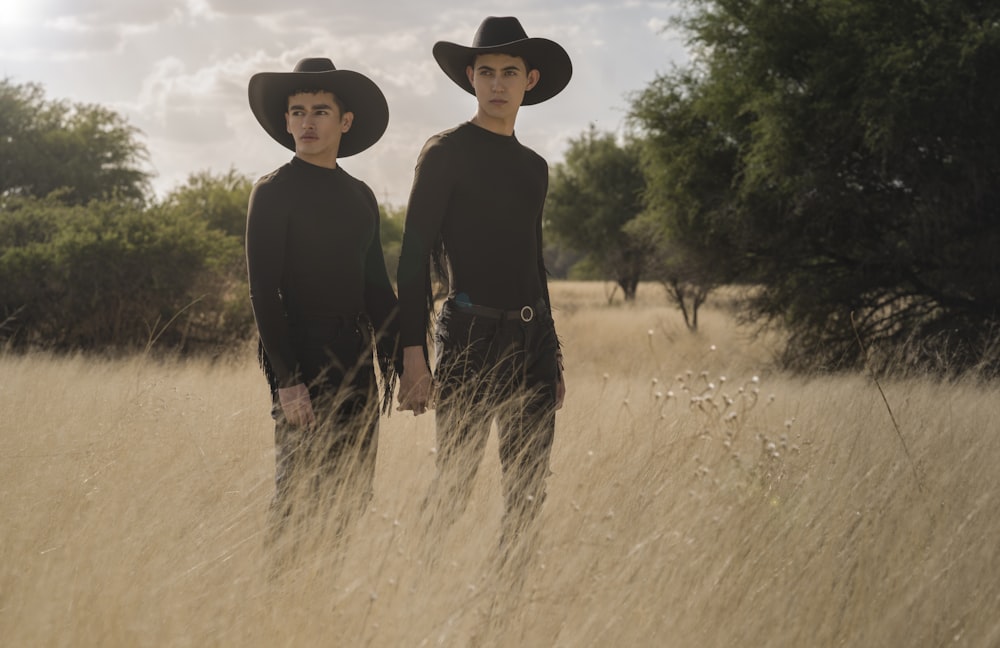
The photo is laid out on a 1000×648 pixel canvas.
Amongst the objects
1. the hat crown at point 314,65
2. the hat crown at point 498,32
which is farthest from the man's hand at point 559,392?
the hat crown at point 314,65

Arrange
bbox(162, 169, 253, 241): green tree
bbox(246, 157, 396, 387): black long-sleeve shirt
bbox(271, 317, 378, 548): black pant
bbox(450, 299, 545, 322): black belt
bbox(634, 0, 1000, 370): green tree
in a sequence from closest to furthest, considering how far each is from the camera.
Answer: bbox(246, 157, 396, 387): black long-sleeve shirt → bbox(271, 317, 378, 548): black pant → bbox(450, 299, 545, 322): black belt → bbox(634, 0, 1000, 370): green tree → bbox(162, 169, 253, 241): green tree

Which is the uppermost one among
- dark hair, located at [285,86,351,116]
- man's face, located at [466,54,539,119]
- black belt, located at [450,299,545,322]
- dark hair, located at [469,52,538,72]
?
dark hair, located at [469,52,538,72]

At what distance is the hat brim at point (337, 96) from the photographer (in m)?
3.80

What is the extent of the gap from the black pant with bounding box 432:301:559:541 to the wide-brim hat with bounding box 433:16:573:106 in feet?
3.47

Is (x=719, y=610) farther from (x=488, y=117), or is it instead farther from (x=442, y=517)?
(x=488, y=117)

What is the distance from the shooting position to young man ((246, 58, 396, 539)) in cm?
347

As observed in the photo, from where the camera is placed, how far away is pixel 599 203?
112ft

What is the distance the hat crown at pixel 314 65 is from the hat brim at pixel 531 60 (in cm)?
47

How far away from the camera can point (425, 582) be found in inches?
124

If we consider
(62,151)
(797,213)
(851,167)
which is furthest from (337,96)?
(62,151)

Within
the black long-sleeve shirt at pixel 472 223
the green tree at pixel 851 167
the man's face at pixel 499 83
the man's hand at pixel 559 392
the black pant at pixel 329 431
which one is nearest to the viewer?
the black pant at pixel 329 431

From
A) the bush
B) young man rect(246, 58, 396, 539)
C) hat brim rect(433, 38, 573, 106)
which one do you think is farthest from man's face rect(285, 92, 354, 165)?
the bush

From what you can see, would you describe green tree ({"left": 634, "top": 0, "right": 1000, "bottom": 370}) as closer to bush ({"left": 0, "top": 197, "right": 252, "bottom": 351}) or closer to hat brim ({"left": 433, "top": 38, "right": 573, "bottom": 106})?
bush ({"left": 0, "top": 197, "right": 252, "bottom": 351})

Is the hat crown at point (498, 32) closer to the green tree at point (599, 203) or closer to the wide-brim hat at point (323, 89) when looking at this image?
the wide-brim hat at point (323, 89)
